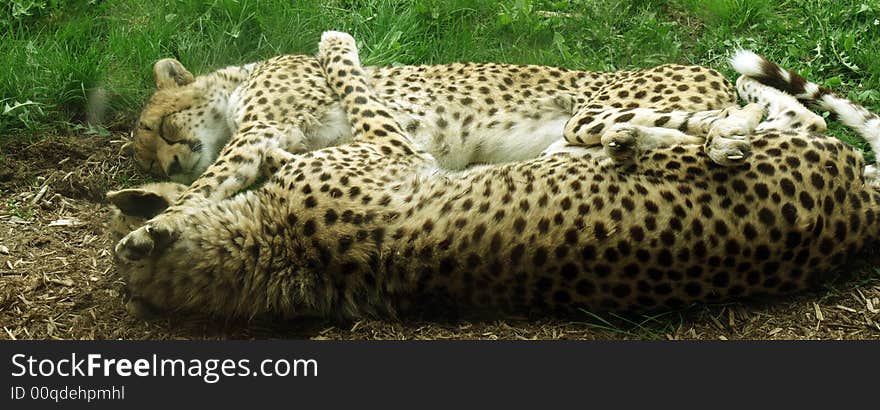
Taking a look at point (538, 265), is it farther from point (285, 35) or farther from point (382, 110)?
point (285, 35)

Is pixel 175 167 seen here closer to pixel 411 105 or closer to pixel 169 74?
pixel 169 74

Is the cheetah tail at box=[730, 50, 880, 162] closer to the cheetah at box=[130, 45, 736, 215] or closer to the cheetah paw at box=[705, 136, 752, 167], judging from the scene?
the cheetah at box=[130, 45, 736, 215]

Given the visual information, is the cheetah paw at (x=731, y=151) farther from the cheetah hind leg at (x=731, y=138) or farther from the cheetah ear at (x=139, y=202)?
the cheetah ear at (x=139, y=202)

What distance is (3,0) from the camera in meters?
5.02

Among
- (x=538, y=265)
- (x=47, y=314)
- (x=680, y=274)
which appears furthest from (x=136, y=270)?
(x=680, y=274)

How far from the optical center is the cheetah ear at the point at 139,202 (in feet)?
11.6

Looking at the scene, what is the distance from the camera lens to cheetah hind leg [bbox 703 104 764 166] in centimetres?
333

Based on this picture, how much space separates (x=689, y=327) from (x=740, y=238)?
348mm

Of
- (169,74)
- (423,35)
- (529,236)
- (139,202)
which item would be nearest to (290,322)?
(139,202)

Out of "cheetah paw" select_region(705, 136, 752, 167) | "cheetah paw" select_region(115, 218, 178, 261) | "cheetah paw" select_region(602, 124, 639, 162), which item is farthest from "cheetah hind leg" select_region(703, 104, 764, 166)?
"cheetah paw" select_region(115, 218, 178, 261)

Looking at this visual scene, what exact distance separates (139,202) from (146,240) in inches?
15.3

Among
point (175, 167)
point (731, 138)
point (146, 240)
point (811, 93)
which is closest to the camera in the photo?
point (146, 240)

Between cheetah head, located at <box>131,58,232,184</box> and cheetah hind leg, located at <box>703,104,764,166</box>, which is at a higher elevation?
cheetah hind leg, located at <box>703,104,764,166</box>

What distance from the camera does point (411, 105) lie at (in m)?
4.41
